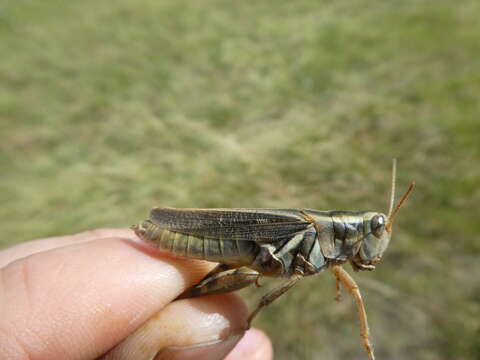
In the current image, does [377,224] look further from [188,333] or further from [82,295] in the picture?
[82,295]

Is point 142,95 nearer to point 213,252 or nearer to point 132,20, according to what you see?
point 132,20

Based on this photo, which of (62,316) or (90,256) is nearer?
(62,316)

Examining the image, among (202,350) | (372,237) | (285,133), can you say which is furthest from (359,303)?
(285,133)

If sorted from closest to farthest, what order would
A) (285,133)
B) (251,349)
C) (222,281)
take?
(222,281) < (251,349) < (285,133)

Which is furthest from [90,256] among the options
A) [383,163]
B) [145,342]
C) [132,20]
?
[132,20]

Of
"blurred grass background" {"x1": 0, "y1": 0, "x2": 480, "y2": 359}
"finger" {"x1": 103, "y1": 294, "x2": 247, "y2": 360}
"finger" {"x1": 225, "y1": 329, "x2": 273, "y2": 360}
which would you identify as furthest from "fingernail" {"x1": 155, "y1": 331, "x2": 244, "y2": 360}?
"blurred grass background" {"x1": 0, "y1": 0, "x2": 480, "y2": 359}

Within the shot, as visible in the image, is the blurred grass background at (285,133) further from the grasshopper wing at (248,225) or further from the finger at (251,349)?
the grasshopper wing at (248,225)

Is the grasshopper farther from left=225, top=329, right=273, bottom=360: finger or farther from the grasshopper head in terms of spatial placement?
left=225, top=329, right=273, bottom=360: finger
